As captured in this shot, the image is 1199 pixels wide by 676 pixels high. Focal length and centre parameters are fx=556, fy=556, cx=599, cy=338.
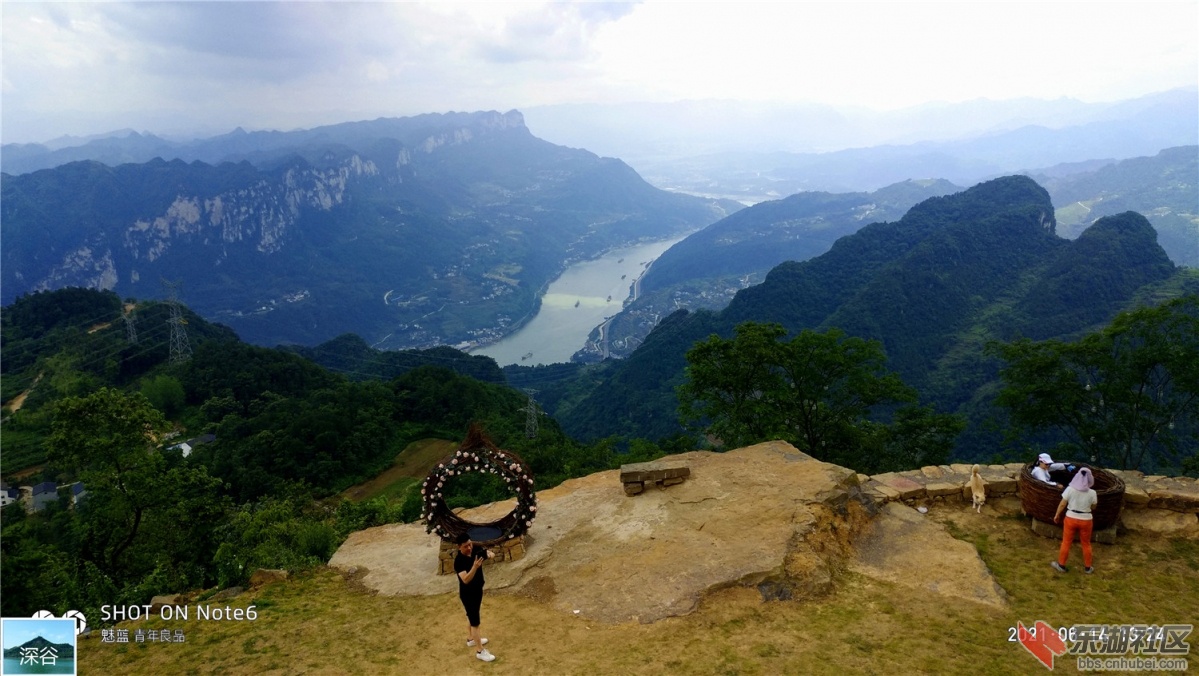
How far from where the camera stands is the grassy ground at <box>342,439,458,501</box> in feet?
118

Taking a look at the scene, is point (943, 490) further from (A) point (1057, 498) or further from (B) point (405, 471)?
(B) point (405, 471)

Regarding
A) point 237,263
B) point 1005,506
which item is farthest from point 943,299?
point 237,263

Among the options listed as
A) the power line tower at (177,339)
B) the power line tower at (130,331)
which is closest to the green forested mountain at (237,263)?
the power line tower at (130,331)

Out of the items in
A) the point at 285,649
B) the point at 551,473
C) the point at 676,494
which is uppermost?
the point at 676,494

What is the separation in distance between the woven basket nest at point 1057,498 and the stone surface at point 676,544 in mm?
2953

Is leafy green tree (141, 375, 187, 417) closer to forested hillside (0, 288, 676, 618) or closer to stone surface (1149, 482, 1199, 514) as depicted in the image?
forested hillside (0, 288, 676, 618)

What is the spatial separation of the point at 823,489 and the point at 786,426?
11.9 metres

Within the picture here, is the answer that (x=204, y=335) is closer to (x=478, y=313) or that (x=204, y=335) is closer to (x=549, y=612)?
(x=549, y=612)

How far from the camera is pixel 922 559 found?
10281mm

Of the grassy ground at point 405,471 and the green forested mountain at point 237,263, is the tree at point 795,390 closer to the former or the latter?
the grassy ground at point 405,471

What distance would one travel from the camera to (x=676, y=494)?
1298cm

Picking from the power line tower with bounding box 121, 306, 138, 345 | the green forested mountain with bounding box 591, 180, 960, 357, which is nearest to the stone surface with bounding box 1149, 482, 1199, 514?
the power line tower with bounding box 121, 306, 138, 345

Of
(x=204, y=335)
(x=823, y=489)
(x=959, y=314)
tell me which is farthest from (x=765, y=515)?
(x=959, y=314)

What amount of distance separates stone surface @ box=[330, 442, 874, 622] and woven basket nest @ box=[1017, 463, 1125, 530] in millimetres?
2953
